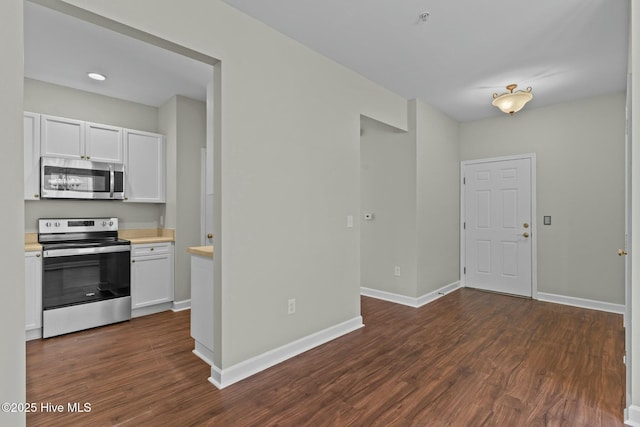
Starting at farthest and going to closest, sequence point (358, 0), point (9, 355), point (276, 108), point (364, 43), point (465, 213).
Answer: point (465, 213), point (364, 43), point (276, 108), point (358, 0), point (9, 355)

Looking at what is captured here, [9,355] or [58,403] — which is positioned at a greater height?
[9,355]

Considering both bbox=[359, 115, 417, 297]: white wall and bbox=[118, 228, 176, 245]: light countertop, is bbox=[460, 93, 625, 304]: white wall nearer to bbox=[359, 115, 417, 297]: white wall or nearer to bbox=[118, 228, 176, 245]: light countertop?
bbox=[359, 115, 417, 297]: white wall

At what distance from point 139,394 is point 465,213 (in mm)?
4847

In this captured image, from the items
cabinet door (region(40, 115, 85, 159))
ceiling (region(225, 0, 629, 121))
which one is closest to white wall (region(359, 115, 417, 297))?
ceiling (region(225, 0, 629, 121))

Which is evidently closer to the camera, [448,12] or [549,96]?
[448,12]

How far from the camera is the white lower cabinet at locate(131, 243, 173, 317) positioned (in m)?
3.71

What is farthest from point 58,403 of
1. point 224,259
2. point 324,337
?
point 324,337

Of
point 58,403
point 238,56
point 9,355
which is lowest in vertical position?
point 58,403

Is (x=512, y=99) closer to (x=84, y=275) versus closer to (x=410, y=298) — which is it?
(x=410, y=298)

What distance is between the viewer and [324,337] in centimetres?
304

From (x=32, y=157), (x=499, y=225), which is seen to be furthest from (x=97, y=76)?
(x=499, y=225)

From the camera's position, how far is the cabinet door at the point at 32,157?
10.7 feet

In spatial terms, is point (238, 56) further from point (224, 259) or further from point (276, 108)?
point (224, 259)

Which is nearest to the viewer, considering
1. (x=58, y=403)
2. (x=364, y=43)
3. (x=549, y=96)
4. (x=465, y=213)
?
(x=58, y=403)
